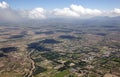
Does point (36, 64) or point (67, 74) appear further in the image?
point (36, 64)

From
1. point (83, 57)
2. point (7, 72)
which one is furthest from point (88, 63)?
point (7, 72)

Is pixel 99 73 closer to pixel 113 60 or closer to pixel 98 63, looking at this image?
pixel 98 63

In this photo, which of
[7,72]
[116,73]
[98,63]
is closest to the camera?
[116,73]

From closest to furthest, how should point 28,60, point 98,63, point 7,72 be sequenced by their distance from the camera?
Result: 1. point 7,72
2. point 98,63
3. point 28,60

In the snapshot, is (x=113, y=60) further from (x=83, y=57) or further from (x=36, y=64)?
(x=36, y=64)

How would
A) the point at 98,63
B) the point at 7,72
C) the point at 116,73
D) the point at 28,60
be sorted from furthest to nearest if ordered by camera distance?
the point at 28,60 → the point at 98,63 → the point at 7,72 → the point at 116,73

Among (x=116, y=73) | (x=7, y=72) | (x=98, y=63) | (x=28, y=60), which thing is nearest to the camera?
(x=116, y=73)

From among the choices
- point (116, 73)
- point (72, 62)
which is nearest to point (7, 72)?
point (72, 62)

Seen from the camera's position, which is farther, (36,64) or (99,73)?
(36,64)
